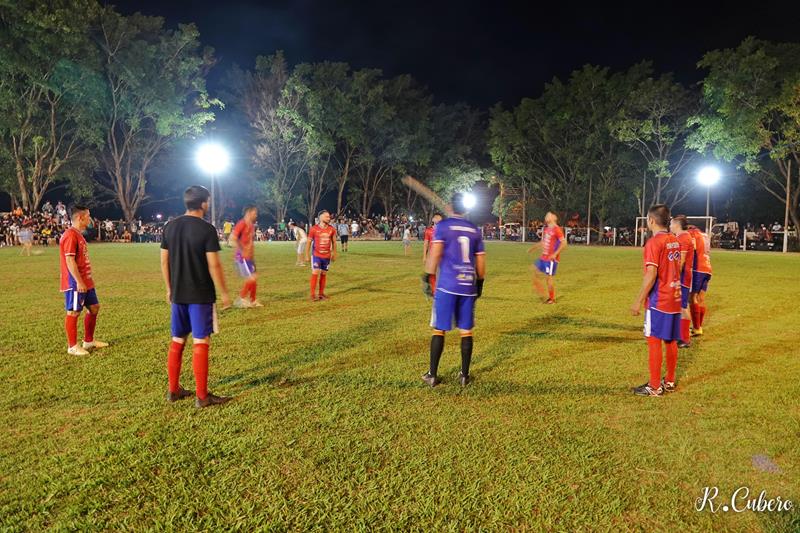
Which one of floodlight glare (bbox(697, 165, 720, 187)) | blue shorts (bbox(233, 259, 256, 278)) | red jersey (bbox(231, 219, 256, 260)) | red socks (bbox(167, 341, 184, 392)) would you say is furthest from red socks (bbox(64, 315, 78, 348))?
floodlight glare (bbox(697, 165, 720, 187))

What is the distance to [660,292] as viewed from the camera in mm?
5781

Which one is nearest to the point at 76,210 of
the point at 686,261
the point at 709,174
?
the point at 686,261

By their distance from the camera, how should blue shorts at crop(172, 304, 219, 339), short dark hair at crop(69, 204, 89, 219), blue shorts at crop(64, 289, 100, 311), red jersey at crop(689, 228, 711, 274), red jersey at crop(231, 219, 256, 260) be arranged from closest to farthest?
1. blue shorts at crop(172, 304, 219, 339)
2. blue shorts at crop(64, 289, 100, 311)
3. short dark hair at crop(69, 204, 89, 219)
4. red jersey at crop(689, 228, 711, 274)
5. red jersey at crop(231, 219, 256, 260)

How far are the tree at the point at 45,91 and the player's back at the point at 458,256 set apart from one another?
3916cm

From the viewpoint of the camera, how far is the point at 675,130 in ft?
147

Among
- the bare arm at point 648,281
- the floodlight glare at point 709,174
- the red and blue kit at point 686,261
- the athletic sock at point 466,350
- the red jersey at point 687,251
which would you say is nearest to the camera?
the bare arm at point 648,281

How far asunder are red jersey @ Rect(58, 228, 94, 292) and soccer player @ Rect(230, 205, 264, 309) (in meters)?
3.91

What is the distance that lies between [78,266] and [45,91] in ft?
126

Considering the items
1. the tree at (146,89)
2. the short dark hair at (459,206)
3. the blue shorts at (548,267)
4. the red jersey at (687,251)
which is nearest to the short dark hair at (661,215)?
the red jersey at (687,251)

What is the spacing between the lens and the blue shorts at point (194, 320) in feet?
16.9

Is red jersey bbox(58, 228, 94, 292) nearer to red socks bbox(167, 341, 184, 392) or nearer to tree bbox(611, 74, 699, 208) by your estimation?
red socks bbox(167, 341, 184, 392)

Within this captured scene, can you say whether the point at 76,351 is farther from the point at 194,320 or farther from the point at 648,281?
the point at 648,281

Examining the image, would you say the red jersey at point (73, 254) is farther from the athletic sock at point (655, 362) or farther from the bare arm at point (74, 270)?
the athletic sock at point (655, 362)

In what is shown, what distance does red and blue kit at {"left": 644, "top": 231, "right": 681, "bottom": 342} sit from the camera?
573 centimetres
